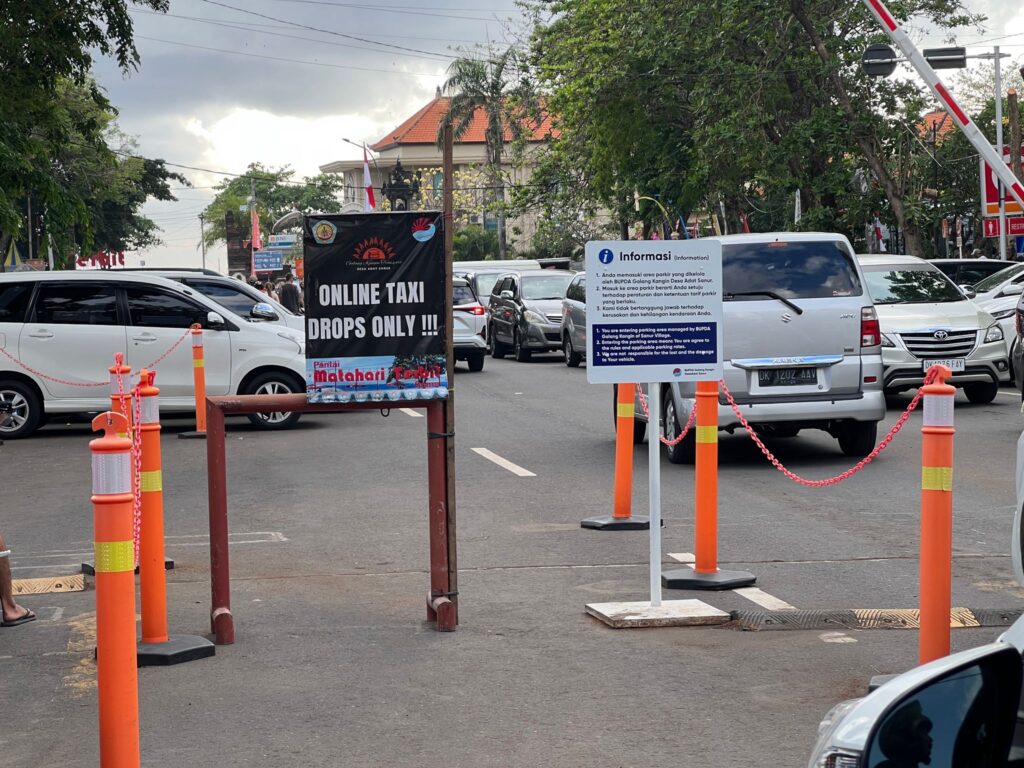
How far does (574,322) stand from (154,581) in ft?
66.9

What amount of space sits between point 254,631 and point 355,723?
69.0 inches

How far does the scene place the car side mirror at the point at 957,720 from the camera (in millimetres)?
2357

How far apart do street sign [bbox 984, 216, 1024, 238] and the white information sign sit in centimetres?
2382

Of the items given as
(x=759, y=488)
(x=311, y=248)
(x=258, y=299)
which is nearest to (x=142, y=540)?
(x=311, y=248)

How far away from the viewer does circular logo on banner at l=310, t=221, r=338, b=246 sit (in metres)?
6.88

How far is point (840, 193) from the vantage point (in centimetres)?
3359

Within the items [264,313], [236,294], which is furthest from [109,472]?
[236,294]

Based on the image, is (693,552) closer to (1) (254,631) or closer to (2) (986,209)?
(1) (254,631)

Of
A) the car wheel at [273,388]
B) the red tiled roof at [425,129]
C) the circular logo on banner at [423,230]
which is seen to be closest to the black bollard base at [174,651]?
the circular logo on banner at [423,230]

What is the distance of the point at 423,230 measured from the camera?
22.9 feet

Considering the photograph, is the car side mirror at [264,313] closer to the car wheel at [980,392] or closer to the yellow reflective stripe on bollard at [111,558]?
the car wheel at [980,392]

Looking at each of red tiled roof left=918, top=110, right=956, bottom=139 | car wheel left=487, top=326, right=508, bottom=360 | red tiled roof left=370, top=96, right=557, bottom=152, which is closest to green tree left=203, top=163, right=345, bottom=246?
red tiled roof left=370, top=96, right=557, bottom=152

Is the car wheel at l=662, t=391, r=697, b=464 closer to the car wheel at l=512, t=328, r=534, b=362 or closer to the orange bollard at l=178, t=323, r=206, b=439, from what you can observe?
the orange bollard at l=178, t=323, r=206, b=439

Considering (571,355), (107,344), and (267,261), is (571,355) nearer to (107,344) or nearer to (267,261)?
(107,344)
